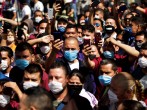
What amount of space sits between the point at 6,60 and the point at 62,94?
1.91 metres

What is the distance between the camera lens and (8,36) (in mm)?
8344

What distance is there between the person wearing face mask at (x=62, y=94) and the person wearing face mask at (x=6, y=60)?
1.44 metres

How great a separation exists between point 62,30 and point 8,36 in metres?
1.02

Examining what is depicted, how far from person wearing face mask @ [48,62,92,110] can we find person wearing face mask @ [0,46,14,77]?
4.72 ft

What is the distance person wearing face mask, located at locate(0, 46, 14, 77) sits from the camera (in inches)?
240

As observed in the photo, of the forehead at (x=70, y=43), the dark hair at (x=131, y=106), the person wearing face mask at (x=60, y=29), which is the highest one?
the dark hair at (x=131, y=106)

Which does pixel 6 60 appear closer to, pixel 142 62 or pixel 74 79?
pixel 74 79

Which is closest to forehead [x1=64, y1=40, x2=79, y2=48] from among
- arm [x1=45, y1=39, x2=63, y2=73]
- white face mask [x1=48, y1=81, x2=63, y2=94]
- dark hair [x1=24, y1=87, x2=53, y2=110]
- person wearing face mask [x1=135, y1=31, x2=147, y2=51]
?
arm [x1=45, y1=39, x2=63, y2=73]

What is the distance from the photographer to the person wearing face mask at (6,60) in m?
6.10

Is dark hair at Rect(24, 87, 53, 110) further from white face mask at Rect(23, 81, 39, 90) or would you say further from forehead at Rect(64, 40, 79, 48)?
forehead at Rect(64, 40, 79, 48)

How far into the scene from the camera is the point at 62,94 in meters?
4.58

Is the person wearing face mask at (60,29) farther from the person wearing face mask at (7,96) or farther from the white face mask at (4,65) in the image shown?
the person wearing face mask at (7,96)

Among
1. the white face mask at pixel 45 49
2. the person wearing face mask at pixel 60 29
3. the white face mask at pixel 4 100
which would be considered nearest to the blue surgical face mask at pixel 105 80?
the white face mask at pixel 4 100

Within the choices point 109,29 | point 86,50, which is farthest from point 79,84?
point 109,29
